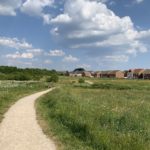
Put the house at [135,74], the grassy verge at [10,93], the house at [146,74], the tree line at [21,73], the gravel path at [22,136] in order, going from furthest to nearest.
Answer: the house at [135,74]
the house at [146,74]
the tree line at [21,73]
the grassy verge at [10,93]
the gravel path at [22,136]

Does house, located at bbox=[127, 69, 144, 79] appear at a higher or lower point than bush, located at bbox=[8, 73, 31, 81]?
higher

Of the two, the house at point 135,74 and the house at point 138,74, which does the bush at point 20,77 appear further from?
the house at point 135,74

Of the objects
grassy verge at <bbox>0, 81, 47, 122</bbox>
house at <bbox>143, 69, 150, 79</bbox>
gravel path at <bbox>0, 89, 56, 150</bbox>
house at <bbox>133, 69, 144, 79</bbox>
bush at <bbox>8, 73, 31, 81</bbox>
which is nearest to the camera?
gravel path at <bbox>0, 89, 56, 150</bbox>

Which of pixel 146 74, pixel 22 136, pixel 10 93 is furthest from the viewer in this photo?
pixel 146 74

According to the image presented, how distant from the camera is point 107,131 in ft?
39.7

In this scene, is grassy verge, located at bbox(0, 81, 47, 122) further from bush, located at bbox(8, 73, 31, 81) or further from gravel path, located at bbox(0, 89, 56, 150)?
bush, located at bbox(8, 73, 31, 81)

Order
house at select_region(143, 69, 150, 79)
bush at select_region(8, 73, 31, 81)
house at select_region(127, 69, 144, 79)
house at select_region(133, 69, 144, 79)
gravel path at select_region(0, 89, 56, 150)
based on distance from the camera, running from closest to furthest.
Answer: gravel path at select_region(0, 89, 56, 150), bush at select_region(8, 73, 31, 81), house at select_region(143, 69, 150, 79), house at select_region(133, 69, 144, 79), house at select_region(127, 69, 144, 79)

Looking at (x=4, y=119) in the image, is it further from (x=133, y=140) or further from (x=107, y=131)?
(x=133, y=140)

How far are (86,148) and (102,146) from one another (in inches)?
19.4

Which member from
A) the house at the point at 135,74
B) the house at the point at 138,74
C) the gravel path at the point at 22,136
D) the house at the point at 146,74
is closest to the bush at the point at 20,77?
the house at the point at 146,74

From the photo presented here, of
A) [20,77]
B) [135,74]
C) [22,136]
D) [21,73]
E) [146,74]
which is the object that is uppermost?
[146,74]

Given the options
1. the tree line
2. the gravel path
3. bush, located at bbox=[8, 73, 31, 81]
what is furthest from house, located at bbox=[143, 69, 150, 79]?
the gravel path

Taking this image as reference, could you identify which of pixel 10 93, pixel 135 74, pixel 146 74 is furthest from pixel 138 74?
pixel 10 93

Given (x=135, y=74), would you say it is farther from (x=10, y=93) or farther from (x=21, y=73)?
(x=10, y=93)
